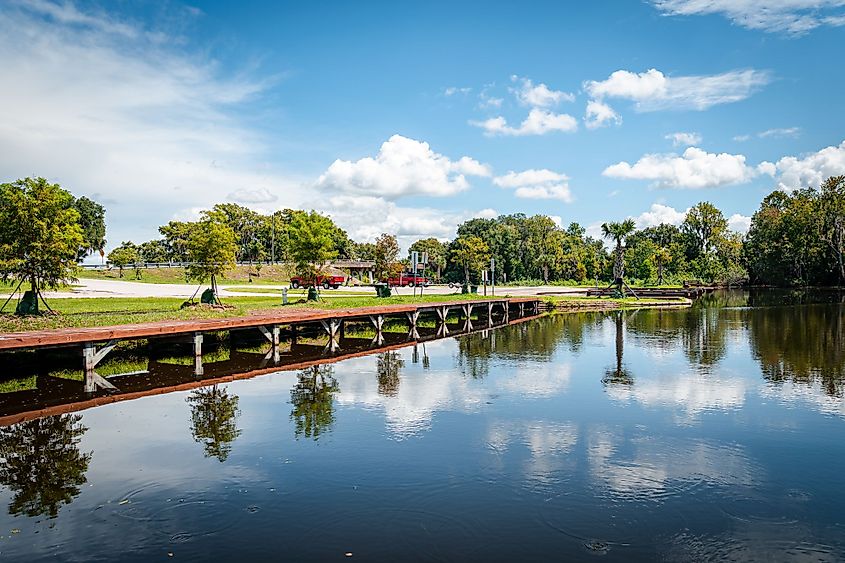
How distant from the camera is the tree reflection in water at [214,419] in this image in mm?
10969

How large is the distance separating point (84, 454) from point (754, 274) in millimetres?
96708

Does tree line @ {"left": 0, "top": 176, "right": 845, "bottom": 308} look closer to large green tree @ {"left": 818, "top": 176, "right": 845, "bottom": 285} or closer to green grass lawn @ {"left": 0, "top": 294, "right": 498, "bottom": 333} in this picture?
large green tree @ {"left": 818, "top": 176, "right": 845, "bottom": 285}

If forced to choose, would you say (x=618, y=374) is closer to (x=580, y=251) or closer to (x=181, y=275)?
(x=181, y=275)

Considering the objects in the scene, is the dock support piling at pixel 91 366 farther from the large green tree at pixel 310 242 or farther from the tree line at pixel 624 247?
the tree line at pixel 624 247

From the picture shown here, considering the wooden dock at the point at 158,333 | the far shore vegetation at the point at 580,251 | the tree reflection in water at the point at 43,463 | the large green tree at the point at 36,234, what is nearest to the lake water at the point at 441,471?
the tree reflection in water at the point at 43,463

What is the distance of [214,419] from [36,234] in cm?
1026

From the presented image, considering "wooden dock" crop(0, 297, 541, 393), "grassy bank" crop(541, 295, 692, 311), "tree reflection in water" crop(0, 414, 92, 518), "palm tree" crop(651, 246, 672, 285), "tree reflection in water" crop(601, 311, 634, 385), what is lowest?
"tree reflection in water" crop(601, 311, 634, 385)

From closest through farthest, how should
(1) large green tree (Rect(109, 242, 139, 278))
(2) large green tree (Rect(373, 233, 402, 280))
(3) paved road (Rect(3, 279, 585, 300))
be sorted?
1. (3) paved road (Rect(3, 279, 585, 300))
2. (2) large green tree (Rect(373, 233, 402, 280))
3. (1) large green tree (Rect(109, 242, 139, 278))

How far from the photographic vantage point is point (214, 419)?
504 inches

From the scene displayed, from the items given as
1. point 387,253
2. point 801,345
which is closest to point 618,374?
point 801,345

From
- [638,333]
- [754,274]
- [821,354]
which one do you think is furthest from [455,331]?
[754,274]

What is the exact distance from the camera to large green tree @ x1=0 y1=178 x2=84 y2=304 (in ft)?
60.8

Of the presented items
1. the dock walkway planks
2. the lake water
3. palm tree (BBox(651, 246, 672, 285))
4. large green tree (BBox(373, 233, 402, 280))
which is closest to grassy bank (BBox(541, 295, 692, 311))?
large green tree (BBox(373, 233, 402, 280))

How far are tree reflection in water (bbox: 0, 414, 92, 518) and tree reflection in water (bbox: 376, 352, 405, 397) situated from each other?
6718 millimetres
